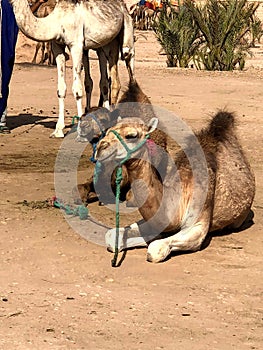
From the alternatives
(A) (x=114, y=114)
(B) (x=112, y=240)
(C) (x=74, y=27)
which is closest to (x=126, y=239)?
(B) (x=112, y=240)

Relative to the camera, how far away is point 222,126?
22.4 ft

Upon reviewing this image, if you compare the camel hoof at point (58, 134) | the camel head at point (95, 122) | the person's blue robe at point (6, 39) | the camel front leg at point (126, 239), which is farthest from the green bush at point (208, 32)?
the camel front leg at point (126, 239)

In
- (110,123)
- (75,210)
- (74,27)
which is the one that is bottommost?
(75,210)

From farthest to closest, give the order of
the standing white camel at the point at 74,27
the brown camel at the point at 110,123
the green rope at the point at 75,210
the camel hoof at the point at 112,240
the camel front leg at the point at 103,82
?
the camel front leg at the point at 103,82 < the standing white camel at the point at 74,27 < the brown camel at the point at 110,123 < the green rope at the point at 75,210 < the camel hoof at the point at 112,240

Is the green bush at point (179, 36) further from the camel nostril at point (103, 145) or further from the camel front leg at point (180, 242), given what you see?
the camel nostril at point (103, 145)

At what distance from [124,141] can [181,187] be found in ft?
2.37

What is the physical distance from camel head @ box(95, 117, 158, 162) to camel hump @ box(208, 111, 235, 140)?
1.23 m

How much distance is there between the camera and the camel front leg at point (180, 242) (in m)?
5.89

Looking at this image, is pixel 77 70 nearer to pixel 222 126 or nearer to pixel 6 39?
pixel 6 39

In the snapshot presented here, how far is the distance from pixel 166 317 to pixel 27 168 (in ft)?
14.5

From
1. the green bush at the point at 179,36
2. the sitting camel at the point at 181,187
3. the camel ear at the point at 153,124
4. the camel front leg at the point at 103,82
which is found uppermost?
the camel ear at the point at 153,124

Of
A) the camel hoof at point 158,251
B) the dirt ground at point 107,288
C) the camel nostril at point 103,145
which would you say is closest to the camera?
the dirt ground at point 107,288

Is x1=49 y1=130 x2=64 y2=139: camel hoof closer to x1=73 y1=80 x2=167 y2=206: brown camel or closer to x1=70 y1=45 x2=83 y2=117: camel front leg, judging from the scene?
x1=70 y1=45 x2=83 y2=117: camel front leg

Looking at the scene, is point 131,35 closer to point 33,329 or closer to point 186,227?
point 186,227
